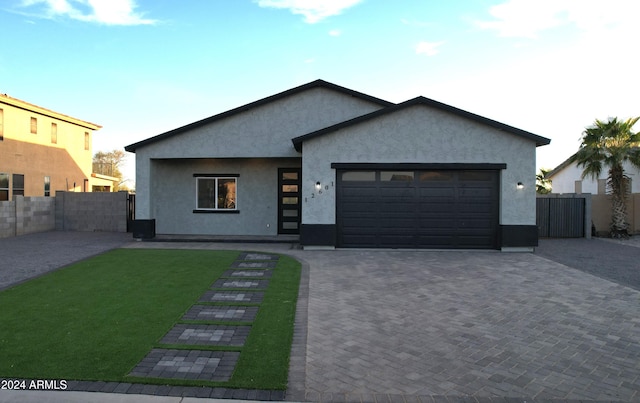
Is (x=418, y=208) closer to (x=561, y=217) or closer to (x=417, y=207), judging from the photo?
(x=417, y=207)

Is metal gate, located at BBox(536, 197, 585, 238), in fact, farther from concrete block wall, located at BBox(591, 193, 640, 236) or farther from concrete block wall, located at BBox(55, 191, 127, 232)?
concrete block wall, located at BBox(55, 191, 127, 232)

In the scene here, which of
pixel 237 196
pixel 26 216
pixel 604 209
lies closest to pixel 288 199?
pixel 237 196

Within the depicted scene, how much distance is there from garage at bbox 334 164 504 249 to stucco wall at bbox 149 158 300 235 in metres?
4.00

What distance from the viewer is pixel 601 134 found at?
1559cm

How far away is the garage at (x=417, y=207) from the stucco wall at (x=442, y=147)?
0.36 meters

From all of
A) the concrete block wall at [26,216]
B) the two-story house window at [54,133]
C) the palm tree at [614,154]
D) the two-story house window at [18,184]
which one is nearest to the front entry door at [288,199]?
the concrete block wall at [26,216]

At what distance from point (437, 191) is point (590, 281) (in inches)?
194

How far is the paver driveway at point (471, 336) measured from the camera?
3.71 meters

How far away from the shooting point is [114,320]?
17.5 ft

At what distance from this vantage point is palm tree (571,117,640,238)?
1523 cm

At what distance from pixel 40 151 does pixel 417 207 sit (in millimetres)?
24874

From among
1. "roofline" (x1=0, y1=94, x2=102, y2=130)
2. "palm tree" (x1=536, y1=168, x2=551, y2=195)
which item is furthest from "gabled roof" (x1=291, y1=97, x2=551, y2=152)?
"roofline" (x1=0, y1=94, x2=102, y2=130)

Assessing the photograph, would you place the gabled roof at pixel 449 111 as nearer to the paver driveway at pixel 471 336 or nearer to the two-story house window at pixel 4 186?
the paver driveway at pixel 471 336

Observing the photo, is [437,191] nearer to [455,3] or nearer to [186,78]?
[455,3]
